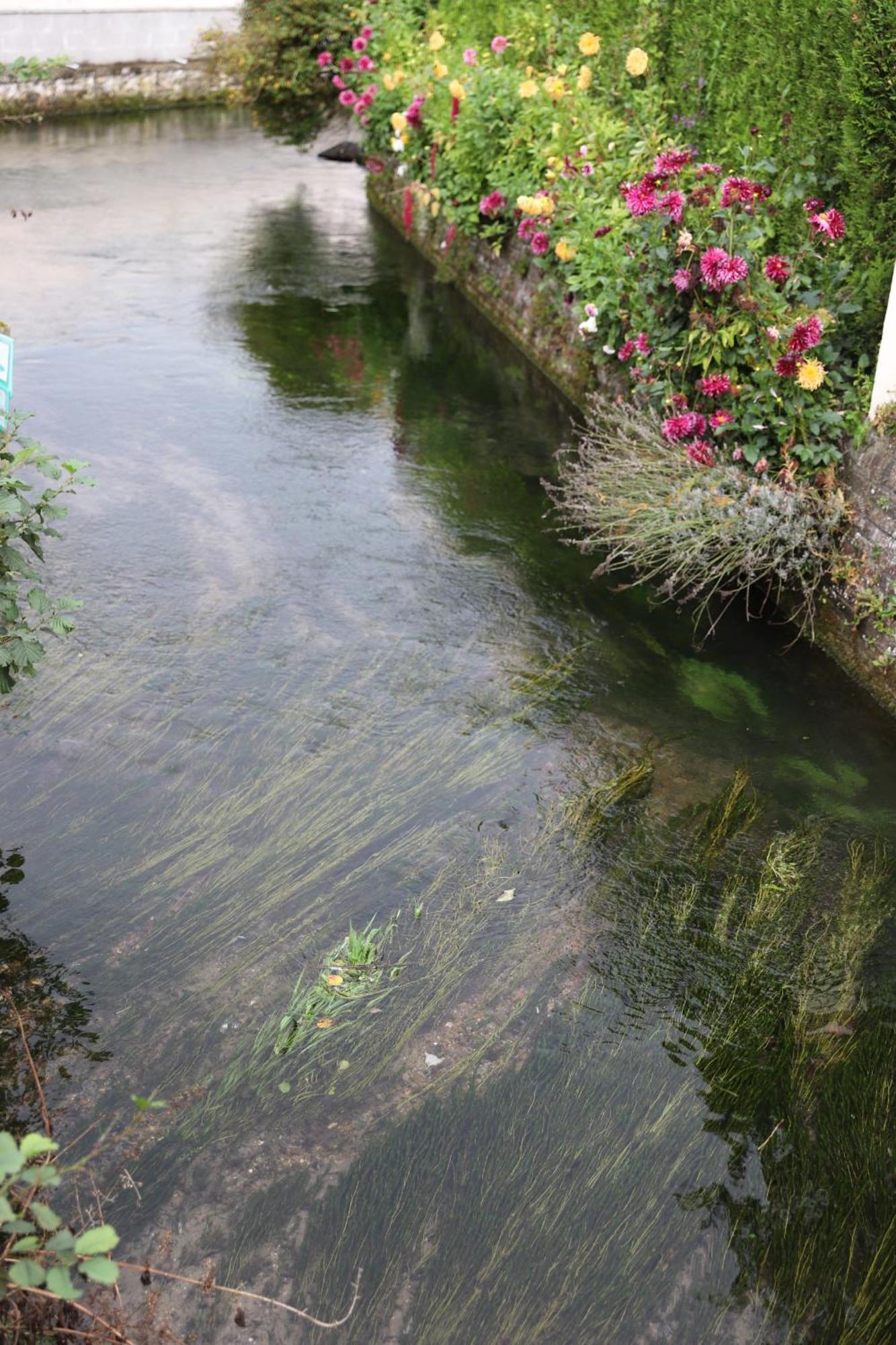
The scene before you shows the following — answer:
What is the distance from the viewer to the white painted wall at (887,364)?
5.72 m

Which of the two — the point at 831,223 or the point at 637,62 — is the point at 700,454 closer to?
the point at 831,223

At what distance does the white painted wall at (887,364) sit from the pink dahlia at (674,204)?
1.18m

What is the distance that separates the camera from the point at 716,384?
6.21 m

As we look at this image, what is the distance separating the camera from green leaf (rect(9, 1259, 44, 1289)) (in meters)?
2.20

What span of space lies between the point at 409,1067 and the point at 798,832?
190 centimetres

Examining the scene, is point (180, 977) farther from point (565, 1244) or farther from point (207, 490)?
point (207, 490)

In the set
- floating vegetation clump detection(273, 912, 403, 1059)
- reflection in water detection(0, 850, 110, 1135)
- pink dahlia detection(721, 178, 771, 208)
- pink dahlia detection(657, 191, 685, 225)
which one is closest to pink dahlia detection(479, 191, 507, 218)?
pink dahlia detection(657, 191, 685, 225)

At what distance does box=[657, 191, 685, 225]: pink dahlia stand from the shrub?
0.99 meters

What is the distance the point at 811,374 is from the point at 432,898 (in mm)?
3148

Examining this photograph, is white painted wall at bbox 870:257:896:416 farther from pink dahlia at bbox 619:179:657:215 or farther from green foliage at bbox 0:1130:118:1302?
green foliage at bbox 0:1130:118:1302

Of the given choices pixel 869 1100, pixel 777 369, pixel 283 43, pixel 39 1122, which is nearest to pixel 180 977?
pixel 39 1122

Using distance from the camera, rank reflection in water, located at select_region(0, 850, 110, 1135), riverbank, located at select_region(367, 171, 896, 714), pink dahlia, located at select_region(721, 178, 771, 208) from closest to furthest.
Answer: reflection in water, located at select_region(0, 850, 110, 1135) < riverbank, located at select_region(367, 171, 896, 714) < pink dahlia, located at select_region(721, 178, 771, 208)

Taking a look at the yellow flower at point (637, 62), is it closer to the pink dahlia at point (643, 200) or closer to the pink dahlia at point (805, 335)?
the pink dahlia at point (643, 200)

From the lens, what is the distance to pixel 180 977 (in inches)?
157
